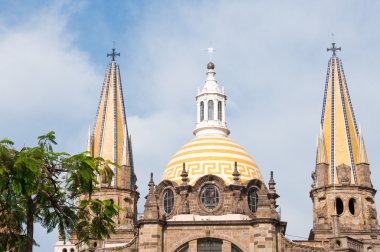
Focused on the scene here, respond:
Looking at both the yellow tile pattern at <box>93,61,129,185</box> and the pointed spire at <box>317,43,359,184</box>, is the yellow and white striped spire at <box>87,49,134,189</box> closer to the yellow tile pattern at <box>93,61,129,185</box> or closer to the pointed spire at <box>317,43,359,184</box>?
the yellow tile pattern at <box>93,61,129,185</box>

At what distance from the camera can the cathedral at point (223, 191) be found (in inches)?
2050

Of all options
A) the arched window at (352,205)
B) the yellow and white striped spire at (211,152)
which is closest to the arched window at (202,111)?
the yellow and white striped spire at (211,152)

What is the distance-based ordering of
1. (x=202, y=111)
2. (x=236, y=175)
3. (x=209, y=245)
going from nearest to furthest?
(x=209, y=245)
(x=236, y=175)
(x=202, y=111)

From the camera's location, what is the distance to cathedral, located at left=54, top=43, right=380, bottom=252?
52062mm

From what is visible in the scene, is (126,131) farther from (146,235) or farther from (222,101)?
(146,235)

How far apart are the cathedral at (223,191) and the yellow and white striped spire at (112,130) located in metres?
0.08

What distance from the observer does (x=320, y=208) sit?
58.7 meters

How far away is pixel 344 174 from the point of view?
2297 inches

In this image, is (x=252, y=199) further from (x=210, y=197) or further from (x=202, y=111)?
(x=202, y=111)

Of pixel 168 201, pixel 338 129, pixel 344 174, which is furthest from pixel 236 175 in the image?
pixel 338 129

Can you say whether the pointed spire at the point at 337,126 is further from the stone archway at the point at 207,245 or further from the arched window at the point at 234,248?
the stone archway at the point at 207,245

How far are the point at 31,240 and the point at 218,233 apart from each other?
28.6 m

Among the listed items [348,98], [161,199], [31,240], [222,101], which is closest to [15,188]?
[31,240]

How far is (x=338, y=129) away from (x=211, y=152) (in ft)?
35.1
